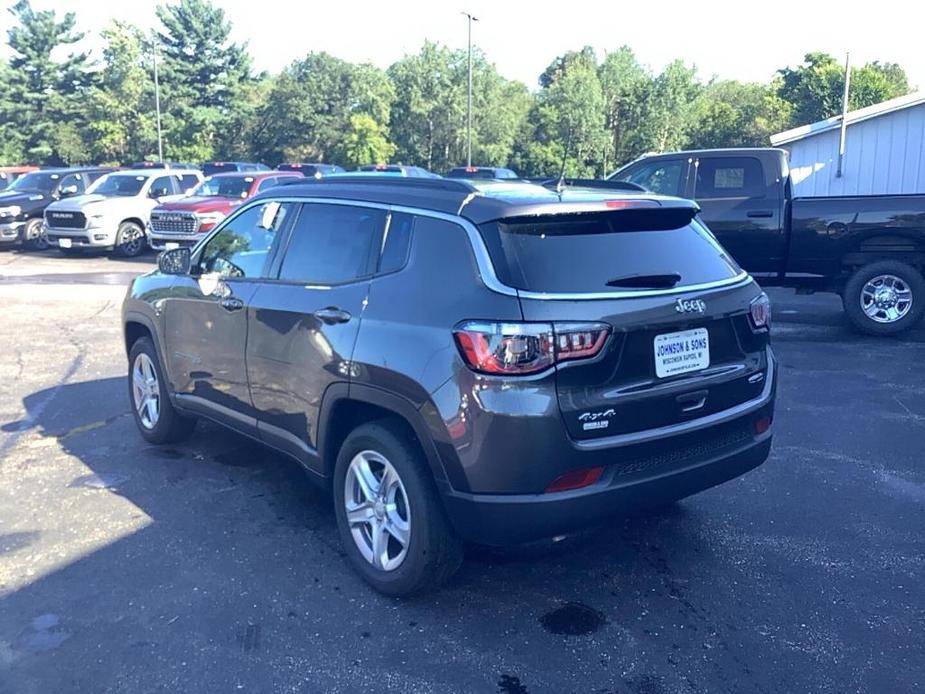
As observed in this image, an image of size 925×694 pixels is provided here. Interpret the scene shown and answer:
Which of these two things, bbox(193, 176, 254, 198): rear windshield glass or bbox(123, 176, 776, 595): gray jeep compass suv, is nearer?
bbox(123, 176, 776, 595): gray jeep compass suv

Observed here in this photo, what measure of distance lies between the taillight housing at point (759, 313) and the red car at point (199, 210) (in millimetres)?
13181

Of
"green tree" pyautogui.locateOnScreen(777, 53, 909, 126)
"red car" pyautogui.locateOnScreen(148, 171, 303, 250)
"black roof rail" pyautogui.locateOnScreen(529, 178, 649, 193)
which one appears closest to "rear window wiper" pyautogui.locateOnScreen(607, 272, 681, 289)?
"black roof rail" pyautogui.locateOnScreen(529, 178, 649, 193)

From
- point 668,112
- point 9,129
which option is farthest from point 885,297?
point 9,129

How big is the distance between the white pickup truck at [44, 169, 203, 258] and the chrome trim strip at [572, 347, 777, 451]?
16916 mm

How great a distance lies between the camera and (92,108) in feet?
190

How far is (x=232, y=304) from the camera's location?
5.00 metres

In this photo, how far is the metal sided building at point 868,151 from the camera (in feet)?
68.4

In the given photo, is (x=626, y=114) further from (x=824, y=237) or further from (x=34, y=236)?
(x=824, y=237)

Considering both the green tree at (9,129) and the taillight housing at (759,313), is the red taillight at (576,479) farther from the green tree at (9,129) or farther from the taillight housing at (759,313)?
the green tree at (9,129)

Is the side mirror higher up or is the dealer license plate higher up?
the side mirror

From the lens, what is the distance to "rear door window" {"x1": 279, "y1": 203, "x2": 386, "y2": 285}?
4.26 meters

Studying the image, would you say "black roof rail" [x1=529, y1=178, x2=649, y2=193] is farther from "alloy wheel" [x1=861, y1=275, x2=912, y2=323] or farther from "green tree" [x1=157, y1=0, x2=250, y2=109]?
"green tree" [x1=157, y1=0, x2=250, y2=109]

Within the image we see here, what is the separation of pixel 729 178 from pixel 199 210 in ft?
34.0

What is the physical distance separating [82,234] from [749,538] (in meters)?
16.9
